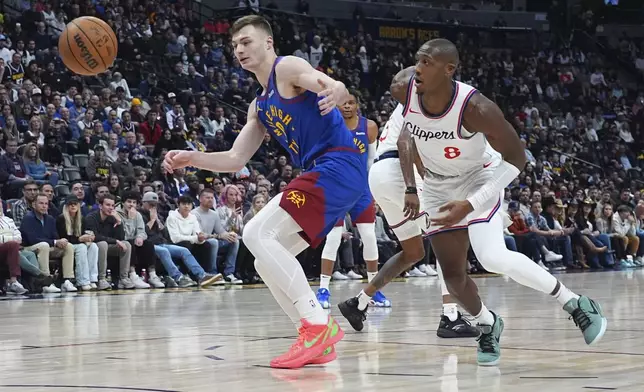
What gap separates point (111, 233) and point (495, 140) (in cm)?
816

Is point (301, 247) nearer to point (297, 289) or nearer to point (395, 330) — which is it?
point (297, 289)

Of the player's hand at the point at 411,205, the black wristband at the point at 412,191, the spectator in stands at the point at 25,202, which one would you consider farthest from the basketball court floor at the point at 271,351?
the spectator in stands at the point at 25,202

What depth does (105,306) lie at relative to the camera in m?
9.41

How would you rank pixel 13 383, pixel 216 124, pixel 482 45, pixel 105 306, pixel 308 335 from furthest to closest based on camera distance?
pixel 482 45, pixel 216 124, pixel 105 306, pixel 308 335, pixel 13 383

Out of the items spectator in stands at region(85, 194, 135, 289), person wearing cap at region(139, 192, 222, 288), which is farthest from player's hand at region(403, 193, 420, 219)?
person wearing cap at region(139, 192, 222, 288)

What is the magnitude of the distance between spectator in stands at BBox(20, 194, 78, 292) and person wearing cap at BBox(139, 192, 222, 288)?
4.19 ft

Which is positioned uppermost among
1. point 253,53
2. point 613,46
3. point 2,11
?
point 253,53

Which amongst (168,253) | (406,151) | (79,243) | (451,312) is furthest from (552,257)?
(406,151)

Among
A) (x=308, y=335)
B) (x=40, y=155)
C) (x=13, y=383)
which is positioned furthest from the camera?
(x=40, y=155)

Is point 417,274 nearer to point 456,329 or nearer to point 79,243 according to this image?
point 79,243

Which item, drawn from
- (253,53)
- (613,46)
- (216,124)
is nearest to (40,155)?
(216,124)

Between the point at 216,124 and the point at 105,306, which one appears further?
the point at 216,124

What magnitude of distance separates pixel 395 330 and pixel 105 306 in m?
3.60

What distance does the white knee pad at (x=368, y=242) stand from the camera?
29.0 ft
